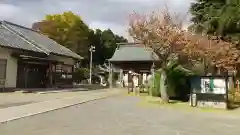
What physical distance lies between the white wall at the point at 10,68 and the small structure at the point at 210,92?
15.5 metres

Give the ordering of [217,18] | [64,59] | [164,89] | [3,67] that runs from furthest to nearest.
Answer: [64,59] → [3,67] → [217,18] → [164,89]

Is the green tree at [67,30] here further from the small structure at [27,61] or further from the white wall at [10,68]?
the white wall at [10,68]

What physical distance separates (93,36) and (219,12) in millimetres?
41007

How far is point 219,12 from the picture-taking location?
25.4 m

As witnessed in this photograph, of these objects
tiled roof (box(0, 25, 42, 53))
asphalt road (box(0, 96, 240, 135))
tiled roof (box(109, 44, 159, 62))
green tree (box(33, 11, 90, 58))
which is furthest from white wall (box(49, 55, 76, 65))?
asphalt road (box(0, 96, 240, 135))

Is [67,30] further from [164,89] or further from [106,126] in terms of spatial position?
[106,126]

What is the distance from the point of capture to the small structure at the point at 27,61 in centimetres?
2831

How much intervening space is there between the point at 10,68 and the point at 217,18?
55.0 ft

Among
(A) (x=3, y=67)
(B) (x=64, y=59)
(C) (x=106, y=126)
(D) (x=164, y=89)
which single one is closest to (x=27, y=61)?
(A) (x=3, y=67)

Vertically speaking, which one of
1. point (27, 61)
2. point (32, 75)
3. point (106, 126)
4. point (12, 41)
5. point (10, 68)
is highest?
point (12, 41)

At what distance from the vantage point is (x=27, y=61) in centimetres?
3016

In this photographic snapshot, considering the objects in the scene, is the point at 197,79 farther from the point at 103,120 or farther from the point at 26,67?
the point at 26,67

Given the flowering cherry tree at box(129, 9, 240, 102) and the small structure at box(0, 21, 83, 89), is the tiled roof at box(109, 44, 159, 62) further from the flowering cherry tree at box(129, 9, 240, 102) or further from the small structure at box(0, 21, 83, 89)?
the flowering cherry tree at box(129, 9, 240, 102)

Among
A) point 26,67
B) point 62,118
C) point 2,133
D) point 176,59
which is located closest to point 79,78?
point 26,67
